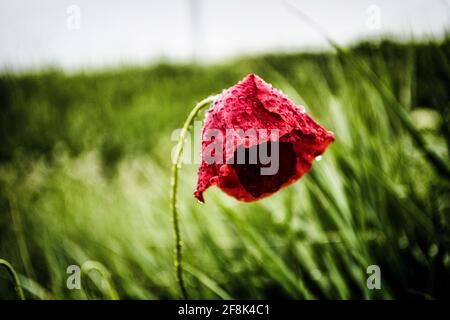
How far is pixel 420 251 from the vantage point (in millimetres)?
523

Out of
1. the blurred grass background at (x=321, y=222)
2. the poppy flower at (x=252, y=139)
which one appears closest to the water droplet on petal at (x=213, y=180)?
the poppy flower at (x=252, y=139)

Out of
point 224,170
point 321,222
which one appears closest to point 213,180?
point 224,170

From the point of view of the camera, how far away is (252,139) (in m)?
0.24

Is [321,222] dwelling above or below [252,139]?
below

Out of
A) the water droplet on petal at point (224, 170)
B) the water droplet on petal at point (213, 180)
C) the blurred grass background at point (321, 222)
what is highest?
the water droplet on petal at point (224, 170)

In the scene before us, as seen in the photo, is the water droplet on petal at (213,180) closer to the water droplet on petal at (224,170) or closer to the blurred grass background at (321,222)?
the water droplet on petal at (224,170)

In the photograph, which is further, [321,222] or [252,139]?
[321,222]

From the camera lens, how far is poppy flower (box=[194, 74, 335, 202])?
0.24 metres

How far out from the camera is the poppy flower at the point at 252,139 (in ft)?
0.80

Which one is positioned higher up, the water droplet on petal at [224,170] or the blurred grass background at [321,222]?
the water droplet on petal at [224,170]

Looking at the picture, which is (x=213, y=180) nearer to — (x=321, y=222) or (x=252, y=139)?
(x=252, y=139)

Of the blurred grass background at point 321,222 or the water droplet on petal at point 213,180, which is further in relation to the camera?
the blurred grass background at point 321,222

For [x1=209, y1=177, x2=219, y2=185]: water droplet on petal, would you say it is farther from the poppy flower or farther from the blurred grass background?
the blurred grass background
